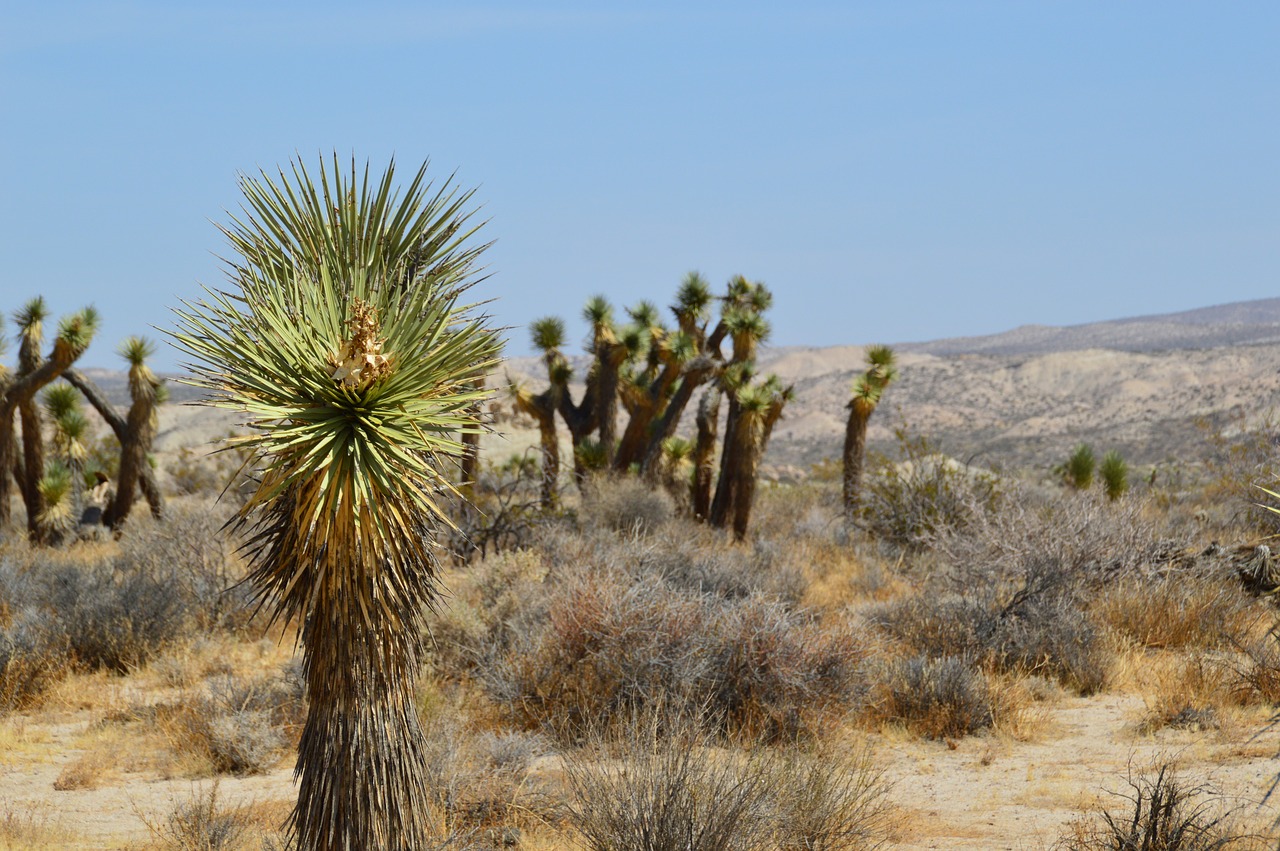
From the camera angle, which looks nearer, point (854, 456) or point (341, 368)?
point (341, 368)

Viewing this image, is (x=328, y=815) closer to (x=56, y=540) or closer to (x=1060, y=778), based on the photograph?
(x=1060, y=778)

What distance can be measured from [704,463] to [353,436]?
55.1 feet

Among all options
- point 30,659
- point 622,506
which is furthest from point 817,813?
point 622,506

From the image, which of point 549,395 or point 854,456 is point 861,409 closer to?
point 854,456

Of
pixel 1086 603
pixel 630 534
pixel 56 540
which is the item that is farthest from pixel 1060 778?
pixel 56 540

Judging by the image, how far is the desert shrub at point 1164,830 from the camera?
6379 millimetres

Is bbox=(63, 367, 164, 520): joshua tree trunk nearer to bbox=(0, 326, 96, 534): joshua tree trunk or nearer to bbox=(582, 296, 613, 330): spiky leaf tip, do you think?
bbox=(0, 326, 96, 534): joshua tree trunk

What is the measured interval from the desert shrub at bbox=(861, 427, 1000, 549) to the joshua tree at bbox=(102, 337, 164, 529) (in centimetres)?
1340


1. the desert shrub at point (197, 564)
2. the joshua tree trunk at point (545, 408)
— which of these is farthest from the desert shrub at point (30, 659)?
the joshua tree trunk at point (545, 408)

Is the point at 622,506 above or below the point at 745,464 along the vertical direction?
below

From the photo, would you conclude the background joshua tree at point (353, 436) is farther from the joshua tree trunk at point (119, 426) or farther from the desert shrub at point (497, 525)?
the joshua tree trunk at point (119, 426)

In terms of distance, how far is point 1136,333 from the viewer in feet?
536

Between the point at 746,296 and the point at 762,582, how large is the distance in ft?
31.6

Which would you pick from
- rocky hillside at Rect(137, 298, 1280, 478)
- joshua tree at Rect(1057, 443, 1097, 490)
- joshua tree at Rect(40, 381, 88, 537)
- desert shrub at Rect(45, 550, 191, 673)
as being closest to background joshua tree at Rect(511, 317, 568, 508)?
desert shrub at Rect(45, 550, 191, 673)
